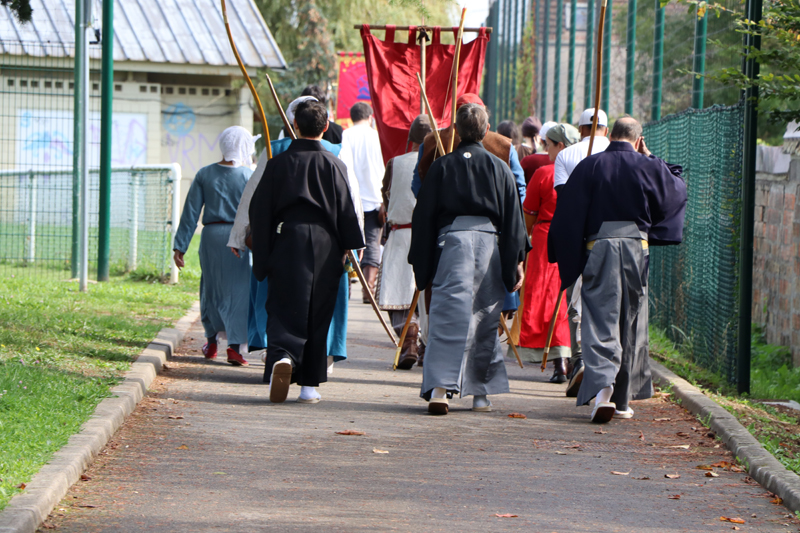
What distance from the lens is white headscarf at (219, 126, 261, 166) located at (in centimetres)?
845

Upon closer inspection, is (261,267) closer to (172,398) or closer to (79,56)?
(172,398)

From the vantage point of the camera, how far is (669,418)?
6.82 m

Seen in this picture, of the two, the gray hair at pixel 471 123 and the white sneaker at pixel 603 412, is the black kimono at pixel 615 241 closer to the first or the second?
the white sneaker at pixel 603 412

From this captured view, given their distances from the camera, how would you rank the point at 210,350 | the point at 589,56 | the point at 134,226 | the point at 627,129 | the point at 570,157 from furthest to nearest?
the point at 589,56, the point at 134,226, the point at 210,350, the point at 570,157, the point at 627,129

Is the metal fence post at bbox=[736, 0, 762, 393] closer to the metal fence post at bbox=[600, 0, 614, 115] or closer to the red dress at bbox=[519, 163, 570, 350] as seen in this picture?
the red dress at bbox=[519, 163, 570, 350]

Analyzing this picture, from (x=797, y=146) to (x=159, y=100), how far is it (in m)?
15.4

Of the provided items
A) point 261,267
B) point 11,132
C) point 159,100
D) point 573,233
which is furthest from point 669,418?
point 159,100

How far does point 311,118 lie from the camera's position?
6.88 metres

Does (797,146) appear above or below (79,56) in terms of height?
below

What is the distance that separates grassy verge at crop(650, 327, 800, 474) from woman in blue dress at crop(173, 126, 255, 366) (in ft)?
11.6

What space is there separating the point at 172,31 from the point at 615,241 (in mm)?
17287

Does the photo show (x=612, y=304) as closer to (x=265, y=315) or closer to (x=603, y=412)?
(x=603, y=412)

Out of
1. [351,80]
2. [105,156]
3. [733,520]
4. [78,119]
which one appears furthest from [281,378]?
[351,80]

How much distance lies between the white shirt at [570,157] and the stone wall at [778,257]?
265cm
